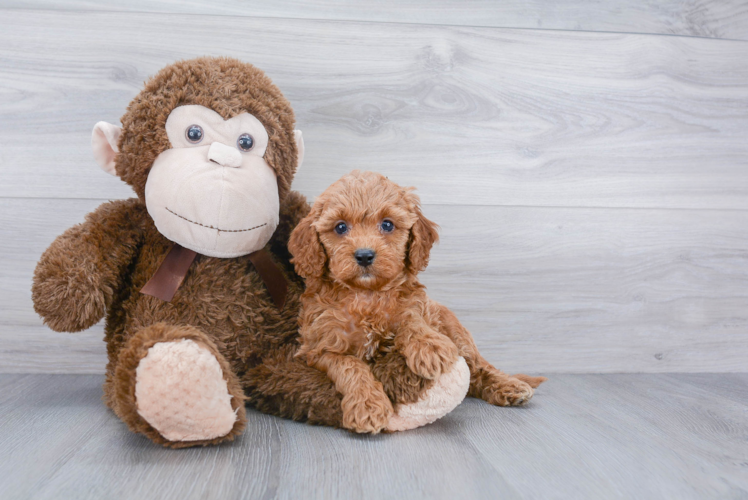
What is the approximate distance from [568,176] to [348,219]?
2.43 ft

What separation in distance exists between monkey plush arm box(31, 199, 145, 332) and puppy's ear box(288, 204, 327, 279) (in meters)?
0.32

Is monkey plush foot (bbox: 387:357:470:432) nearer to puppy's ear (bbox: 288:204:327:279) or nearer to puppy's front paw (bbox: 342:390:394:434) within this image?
puppy's front paw (bbox: 342:390:394:434)

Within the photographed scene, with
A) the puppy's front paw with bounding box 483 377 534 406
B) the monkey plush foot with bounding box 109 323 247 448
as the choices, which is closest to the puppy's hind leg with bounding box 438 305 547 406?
the puppy's front paw with bounding box 483 377 534 406

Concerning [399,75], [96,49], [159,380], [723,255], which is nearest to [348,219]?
[159,380]

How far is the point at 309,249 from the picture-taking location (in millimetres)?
959

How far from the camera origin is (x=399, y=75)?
4.47ft

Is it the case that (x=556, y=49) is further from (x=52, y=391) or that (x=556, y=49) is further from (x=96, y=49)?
(x=52, y=391)

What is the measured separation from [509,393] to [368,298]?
37cm

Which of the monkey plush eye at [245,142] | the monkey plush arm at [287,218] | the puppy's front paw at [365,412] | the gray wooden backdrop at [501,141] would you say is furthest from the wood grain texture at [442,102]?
the puppy's front paw at [365,412]

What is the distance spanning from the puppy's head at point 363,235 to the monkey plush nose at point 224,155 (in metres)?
0.16

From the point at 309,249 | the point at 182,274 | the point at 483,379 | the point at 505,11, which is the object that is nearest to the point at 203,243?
the point at 182,274

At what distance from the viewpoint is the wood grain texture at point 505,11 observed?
4.28 feet

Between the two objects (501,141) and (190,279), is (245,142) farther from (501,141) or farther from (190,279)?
(501,141)

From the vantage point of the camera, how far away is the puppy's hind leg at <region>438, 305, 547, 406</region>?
1081mm
